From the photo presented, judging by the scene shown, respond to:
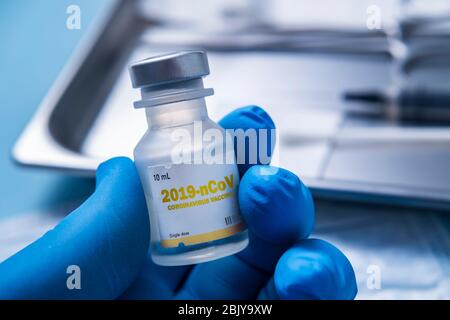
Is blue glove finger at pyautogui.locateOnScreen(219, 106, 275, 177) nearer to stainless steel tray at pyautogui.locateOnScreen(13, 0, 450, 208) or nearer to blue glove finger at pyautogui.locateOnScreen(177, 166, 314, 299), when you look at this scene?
blue glove finger at pyautogui.locateOnScreen(177, 166, 314, 299)

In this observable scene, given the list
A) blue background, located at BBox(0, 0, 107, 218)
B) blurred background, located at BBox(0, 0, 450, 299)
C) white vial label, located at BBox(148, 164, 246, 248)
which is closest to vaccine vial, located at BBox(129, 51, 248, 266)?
white vial label, located at BBox(148, 164, 246, 248)

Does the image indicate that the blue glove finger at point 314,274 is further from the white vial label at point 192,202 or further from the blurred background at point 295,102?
the blurred background at point 295,102

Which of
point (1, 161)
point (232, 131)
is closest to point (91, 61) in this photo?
point (1, 161)

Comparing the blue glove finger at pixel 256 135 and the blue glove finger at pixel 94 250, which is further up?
the blue glove finger at pixel 256 135

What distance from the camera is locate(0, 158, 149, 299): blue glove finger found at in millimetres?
486

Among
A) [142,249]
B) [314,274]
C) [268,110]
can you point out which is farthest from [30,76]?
[314,274]

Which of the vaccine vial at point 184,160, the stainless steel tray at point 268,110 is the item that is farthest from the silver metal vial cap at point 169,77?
the stainless steel tray at point 268,110

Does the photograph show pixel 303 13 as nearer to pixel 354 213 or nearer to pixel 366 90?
pixel 366 90

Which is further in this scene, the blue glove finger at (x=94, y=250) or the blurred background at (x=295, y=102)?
the blurred background at (x=295, y=102)

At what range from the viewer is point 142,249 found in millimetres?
552

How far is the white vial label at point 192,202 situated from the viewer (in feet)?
1.54

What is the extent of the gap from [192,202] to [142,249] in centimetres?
11

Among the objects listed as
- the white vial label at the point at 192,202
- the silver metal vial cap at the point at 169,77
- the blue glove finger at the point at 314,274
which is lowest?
the blue glove finger at the point at 314,274

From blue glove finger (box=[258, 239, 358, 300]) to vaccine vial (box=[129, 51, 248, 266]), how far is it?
52mm
